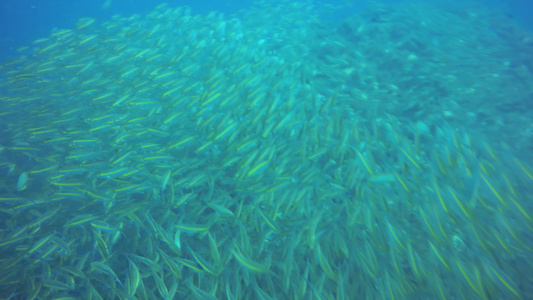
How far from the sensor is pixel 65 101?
22.0ft

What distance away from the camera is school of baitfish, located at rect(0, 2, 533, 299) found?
3.17 meters

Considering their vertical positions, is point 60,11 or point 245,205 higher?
point 245,205

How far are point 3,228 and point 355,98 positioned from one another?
803 cm

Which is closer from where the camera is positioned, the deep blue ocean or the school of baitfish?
the school of baitfish

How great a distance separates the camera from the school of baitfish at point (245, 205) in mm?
3174

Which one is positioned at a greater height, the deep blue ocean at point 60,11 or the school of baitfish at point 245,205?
the school of baitfish at point 245,205

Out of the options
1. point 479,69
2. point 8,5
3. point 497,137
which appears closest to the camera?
point 497,137

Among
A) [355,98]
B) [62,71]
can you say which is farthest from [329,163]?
[62,71]

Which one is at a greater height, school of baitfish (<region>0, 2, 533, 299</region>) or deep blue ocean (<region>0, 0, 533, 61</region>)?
school of baitfish (<region>0, 2, 533, 299</region>)

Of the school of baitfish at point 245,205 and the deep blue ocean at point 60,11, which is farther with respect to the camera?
the deep blue ocean at point 60,11

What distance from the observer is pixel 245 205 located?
442cm

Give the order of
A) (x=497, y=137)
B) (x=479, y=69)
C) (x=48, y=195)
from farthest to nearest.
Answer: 1. (x=479, y=69)
2. (x=497, y=137)
3. (x=48, y=195)

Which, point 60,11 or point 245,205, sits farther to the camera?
point 60,11

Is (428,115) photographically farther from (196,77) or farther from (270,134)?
(196,77)
